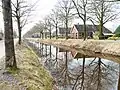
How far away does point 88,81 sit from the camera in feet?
41.6

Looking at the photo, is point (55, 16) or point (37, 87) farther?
point (55, 16)

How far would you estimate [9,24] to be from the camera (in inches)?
414

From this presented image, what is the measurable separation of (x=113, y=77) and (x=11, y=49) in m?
6.92

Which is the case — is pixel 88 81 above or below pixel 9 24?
below

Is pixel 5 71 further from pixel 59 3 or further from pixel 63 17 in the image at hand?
pixel 59 3

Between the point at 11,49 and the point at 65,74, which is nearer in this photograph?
the point at 11,49

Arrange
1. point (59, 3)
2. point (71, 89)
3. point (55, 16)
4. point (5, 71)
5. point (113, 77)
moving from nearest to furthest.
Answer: point (5, 71), point (71, 89), point (113, 77), point (59, 3), point (55, 16)

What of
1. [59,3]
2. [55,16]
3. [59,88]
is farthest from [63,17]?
[59,88]

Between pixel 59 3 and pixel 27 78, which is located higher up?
pixel 59 3

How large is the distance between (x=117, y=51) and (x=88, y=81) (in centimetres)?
1331

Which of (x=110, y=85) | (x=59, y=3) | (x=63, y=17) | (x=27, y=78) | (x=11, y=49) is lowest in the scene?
(x=110, y=85)

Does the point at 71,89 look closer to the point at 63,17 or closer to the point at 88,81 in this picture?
the point at 88,81

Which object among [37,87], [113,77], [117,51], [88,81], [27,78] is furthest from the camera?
[117,51]

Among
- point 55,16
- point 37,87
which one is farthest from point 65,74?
point 55,16
